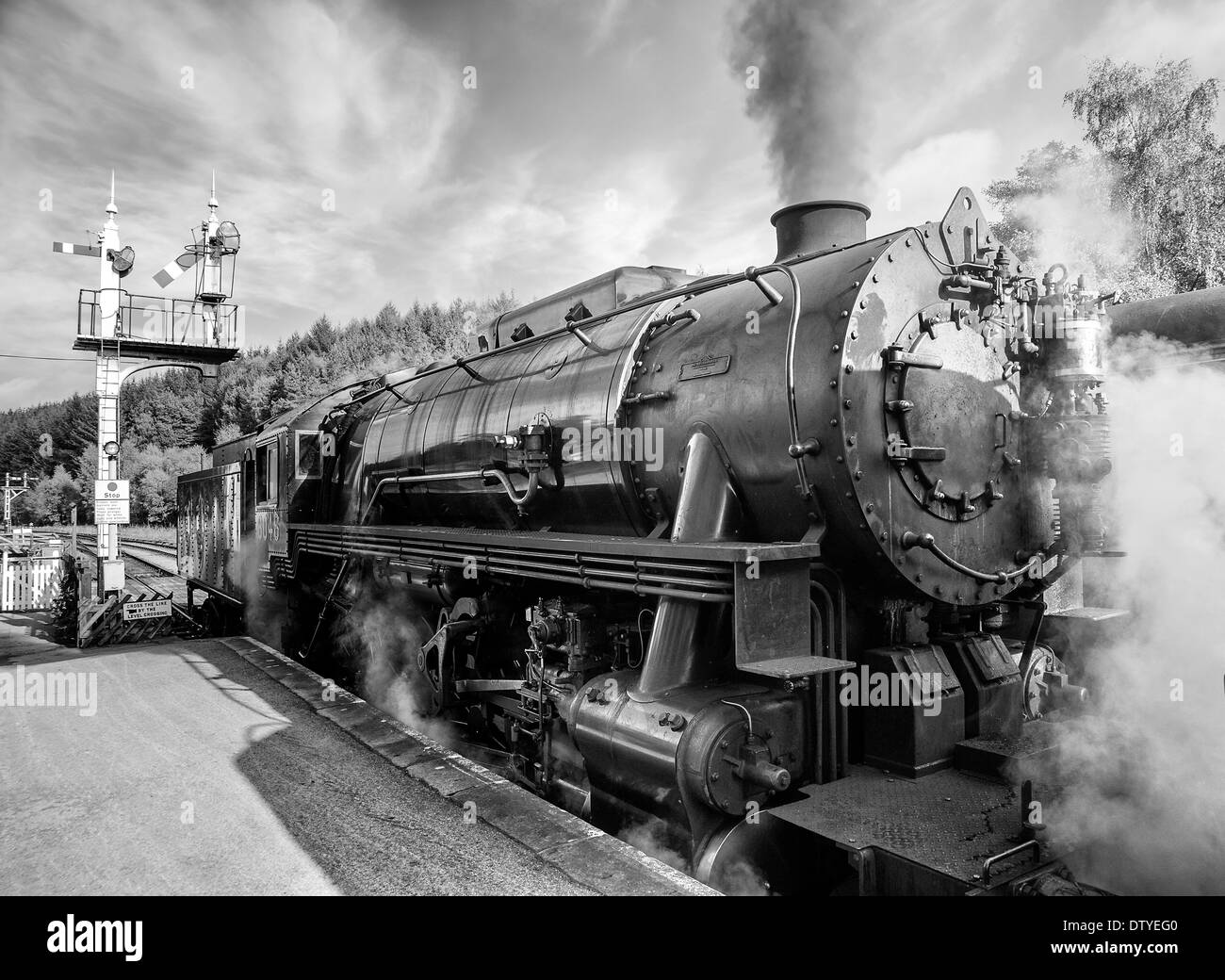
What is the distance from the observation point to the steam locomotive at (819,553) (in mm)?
3434

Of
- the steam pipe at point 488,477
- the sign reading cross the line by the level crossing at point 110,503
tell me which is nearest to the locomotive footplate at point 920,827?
the steam pipe at point 488,477

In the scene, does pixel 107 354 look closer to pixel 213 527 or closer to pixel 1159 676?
pixel 213 527

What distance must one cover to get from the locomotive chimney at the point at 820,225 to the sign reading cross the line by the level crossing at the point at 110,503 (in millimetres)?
13157

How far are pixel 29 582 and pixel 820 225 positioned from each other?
684 inches

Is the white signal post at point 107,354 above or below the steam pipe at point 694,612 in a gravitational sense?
above

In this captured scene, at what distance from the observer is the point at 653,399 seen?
14.4 feet

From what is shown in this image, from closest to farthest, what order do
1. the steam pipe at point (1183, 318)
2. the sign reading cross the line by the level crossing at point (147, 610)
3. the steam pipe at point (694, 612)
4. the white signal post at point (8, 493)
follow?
the steam pipe at point (694, 612), the steam pipe at point (1183, 318), the sign reading cross the line by the level crossing at point (147, 610), the white signal post at point (8, 493)

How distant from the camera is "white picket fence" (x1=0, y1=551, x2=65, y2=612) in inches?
621

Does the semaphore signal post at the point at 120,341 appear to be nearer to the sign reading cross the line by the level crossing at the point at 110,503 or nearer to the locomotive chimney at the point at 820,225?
the sign reading cross the line by the level crossing at the point at 110,503

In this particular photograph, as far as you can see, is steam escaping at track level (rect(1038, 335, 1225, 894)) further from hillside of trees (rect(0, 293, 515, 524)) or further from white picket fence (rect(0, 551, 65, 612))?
hillside of trees (rect(0, 293, 515, 524))

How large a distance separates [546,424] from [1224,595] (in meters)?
3.78

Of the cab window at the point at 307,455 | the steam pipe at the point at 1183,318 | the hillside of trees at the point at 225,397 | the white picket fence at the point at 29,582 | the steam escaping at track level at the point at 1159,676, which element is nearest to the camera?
the steam escaping at track level at the point at 1159,676

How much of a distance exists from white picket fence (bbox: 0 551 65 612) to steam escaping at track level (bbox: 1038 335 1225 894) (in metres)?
18.0

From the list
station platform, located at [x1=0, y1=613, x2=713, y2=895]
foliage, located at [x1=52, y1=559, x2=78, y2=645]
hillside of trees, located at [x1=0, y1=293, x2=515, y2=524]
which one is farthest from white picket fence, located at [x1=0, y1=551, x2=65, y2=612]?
hillside of trees, located at [x1=0, y1=293, x2=515, y2=524]
